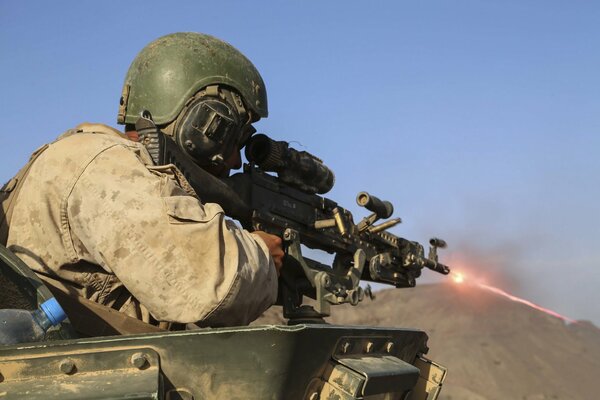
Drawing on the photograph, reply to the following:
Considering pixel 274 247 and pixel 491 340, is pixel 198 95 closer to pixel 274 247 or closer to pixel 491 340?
pixel 274 247

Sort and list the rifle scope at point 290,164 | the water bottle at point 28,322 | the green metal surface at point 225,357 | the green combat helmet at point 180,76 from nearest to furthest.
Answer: the green metal surface at point 225,357 → the water bottle at point 28,322 → the green combat helmet at point 180,76 → the rifle scope at point 290,164

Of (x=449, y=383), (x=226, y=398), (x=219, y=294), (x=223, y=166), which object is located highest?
(x=223, y=166)

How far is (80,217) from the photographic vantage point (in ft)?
8.26

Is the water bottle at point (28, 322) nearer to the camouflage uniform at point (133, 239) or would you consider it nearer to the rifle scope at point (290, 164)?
the camouflage uniform at point (133, 239)

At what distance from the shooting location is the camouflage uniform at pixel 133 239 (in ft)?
7.80

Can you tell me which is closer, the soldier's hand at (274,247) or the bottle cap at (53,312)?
the bottle cap at (53,312)

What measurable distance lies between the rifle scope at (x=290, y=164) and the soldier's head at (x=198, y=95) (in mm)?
827

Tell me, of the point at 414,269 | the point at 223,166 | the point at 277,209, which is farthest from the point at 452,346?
the point at 223,166

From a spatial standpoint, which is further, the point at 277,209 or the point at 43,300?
the point at 277,209

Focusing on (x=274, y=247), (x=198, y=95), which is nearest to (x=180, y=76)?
(x=198, y=95)

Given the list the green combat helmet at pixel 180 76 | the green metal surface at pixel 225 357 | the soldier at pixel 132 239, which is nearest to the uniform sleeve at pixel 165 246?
the soldier at pixel 132 239

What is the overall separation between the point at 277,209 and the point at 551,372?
1280 centimetres

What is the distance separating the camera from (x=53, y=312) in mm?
2080

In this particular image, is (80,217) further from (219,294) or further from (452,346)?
(452,346)
